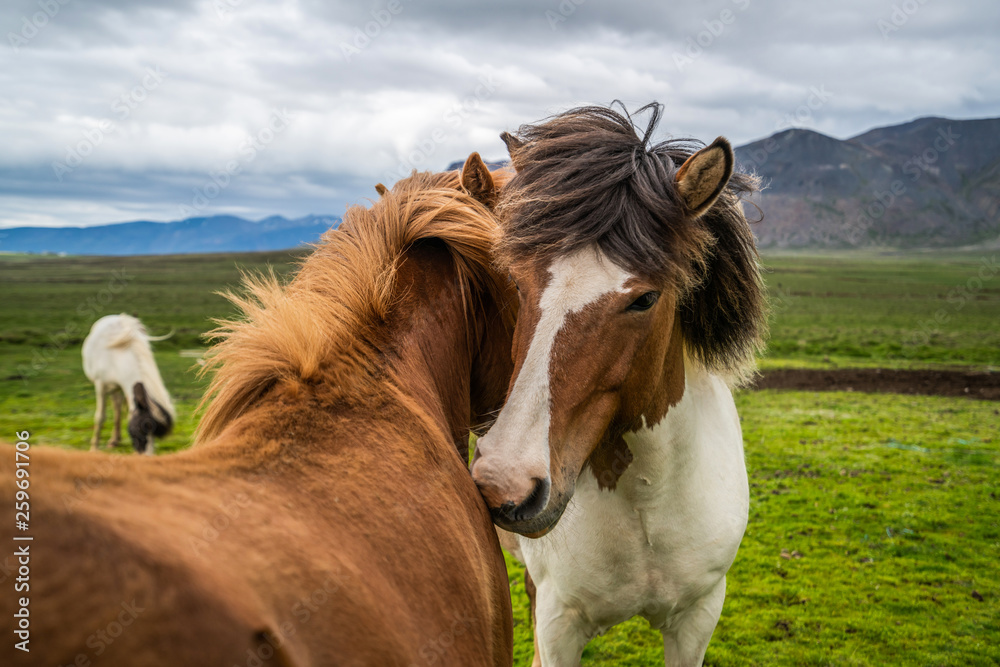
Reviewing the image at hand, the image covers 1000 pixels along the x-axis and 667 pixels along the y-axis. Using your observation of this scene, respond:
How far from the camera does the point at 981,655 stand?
495cm

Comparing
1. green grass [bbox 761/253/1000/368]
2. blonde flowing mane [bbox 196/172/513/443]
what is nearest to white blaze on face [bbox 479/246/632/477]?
blonde flowing mane [bbox 196/172/513/443]

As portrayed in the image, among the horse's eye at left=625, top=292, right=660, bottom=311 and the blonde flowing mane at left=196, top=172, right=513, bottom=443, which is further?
the horse's eye at left=625, top=292, right=660, bottom=311

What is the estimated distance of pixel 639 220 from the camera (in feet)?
6.88

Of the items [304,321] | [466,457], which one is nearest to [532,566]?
[466,457]

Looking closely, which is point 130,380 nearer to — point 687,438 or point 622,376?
point 687,438

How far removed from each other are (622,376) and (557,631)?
1.72 m

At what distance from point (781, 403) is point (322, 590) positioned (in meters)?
15.6

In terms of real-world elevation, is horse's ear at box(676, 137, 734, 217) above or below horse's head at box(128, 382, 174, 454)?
above

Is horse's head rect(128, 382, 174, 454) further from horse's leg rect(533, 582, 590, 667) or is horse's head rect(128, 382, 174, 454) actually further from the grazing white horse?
horse's leg rect(533, 582, 590, 667)

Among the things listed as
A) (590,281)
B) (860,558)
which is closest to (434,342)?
(590,281)

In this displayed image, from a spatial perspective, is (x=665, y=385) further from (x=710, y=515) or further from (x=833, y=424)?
(x=833, y=424)

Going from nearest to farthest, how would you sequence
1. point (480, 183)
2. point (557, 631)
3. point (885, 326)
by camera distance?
point (480, 183), point (557, 631), point (885, 326)

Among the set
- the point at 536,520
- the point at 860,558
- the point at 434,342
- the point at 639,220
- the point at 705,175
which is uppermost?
the point at 705,175

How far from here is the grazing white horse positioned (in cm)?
971
